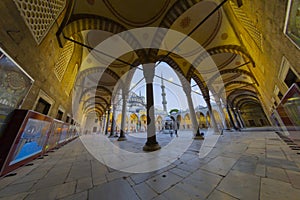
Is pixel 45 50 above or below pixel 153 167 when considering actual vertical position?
above

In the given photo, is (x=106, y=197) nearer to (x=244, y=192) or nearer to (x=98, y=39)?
(x=244, y=192)

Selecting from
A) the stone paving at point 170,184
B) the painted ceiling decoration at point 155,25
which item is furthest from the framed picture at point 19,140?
the painted ceiling decoration at point 155,25

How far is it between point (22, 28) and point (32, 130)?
8.46 ft

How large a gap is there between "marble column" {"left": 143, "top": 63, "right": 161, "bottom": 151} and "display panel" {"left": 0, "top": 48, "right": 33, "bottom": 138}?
392 cm

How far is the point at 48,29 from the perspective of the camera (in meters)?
3.19

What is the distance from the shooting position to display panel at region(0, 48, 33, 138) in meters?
1.96

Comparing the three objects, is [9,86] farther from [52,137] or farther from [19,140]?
[52,137]

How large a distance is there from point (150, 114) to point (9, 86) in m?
4.26

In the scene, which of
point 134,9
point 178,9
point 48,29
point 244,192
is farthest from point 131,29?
point 244,192

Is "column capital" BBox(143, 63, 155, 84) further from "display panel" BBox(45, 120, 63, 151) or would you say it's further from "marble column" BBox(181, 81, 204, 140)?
"display panel" BBox(45, 120, 63, 151)

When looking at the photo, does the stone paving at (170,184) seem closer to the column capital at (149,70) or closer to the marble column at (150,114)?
the marble column at (150,114)

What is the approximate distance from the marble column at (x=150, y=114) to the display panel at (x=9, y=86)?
12.9 ft

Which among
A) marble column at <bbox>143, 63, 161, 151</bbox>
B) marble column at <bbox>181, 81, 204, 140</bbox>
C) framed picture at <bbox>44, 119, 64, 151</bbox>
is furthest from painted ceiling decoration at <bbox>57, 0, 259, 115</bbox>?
framed picture at <bbox>44, 119, 64, 151</bbox>

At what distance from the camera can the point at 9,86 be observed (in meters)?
2.14
